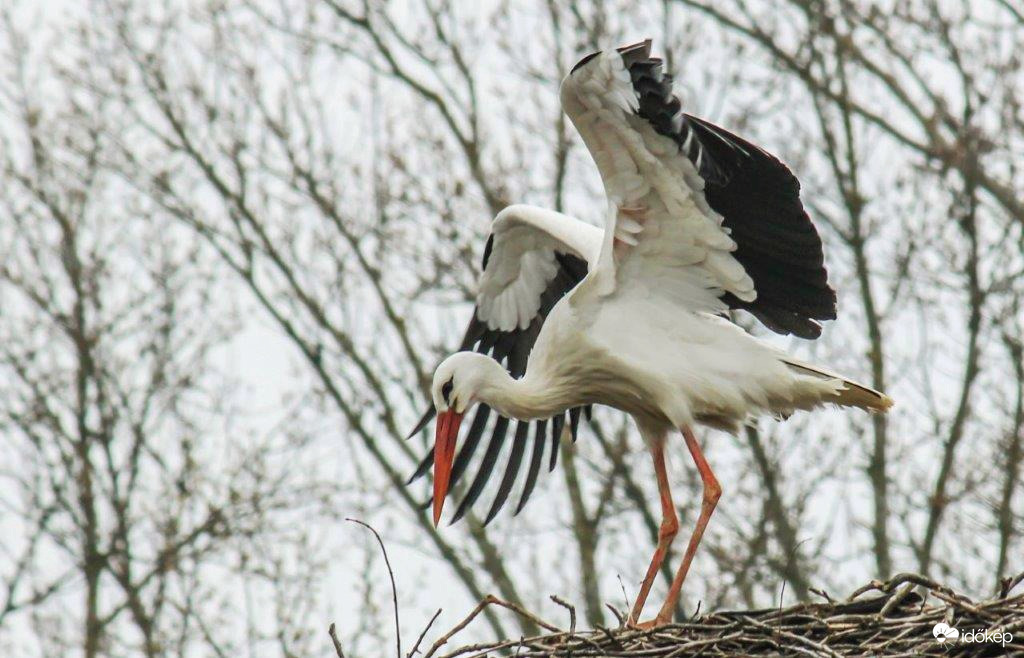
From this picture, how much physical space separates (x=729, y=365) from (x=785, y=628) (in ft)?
5.77

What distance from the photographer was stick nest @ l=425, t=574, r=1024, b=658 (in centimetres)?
629

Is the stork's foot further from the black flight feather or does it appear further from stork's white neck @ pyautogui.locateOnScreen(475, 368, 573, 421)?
the black flight feather

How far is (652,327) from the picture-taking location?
321 inches

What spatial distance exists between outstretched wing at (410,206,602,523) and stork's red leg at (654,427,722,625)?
121 cm

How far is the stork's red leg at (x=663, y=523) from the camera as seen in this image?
26.5ft

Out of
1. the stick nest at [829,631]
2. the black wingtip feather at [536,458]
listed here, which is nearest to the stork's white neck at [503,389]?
the black wingtip feather at [536,458]

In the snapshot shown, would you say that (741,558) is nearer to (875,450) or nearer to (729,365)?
(875,450)

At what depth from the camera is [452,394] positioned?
8.34 m

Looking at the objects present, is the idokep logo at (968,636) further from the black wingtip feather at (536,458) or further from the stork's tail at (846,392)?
the black wingtip feather at (536,458)

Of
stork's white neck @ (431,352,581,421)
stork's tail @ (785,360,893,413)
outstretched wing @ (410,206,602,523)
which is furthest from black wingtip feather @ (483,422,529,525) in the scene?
stork's tail @ (785,360,893,413)

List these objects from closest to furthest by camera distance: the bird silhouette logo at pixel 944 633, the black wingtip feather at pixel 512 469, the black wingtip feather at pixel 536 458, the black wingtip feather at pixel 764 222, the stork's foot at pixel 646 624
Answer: the bird silhouette logo at pixel 944 633, the stork's foot at pixel 646 624, the black wingtip feather at pixel 764 222, the black wingtip feather at pixel 512 469, the black wingtip feather at pixel 536 458

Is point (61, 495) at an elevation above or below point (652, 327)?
above

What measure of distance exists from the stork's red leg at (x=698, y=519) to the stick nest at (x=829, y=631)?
937 mm

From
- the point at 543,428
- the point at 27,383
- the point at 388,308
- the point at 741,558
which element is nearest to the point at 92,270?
the point at 27,383
